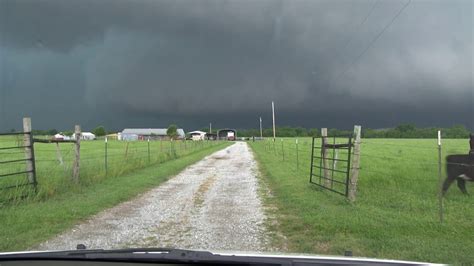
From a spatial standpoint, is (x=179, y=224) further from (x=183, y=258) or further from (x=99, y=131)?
(x=99, y=131)

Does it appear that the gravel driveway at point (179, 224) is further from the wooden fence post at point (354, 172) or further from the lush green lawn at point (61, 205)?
the wooden fence post at point (354, 172)

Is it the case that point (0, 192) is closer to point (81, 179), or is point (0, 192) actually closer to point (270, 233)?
point (81, 179)

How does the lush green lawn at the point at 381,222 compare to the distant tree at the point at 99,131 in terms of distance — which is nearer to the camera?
the lush green lawn at the point at 381,222

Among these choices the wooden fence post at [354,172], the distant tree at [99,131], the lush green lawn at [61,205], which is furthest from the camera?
the distant tree at [99,131]

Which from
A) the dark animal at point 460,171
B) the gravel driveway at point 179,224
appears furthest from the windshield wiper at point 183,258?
the dark animal at point 460,171

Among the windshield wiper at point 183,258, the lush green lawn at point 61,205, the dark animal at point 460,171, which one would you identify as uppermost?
the windshield wiper at point 183,258

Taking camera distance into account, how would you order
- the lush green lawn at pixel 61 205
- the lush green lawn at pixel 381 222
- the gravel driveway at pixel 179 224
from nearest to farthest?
the lush green lawn at pixel 381 222, the gravel driveway at pixel 179 224, the lush green lawn at pixel 61 205

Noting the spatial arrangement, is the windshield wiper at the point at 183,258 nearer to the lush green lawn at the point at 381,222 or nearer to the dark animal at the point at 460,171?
the lush green lawn at the point at 381,222

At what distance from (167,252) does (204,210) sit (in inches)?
308

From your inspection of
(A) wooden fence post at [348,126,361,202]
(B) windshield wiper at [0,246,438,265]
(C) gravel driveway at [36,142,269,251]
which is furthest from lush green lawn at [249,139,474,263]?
(B) windshield wiper at [0,246,438,265]

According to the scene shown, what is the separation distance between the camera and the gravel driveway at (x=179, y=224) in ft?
24.6

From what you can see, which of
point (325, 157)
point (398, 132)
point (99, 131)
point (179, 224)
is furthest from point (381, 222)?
point (99, 131)

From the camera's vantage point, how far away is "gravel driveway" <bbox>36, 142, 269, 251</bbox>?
750 centimetres

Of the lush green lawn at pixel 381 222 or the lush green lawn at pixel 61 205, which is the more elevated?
the lush green lawn at pixel 61 205
